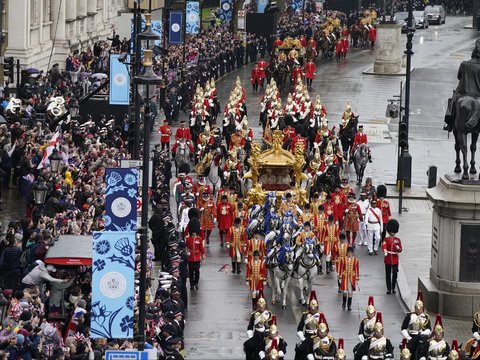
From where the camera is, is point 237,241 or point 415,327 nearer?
point 415,327

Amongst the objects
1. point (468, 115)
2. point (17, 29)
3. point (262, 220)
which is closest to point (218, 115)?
Result: point (17, 29)

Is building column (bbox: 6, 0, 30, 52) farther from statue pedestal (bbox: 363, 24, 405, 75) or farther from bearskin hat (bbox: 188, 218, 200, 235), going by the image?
bearskin hat (bbox: 188, 218, 200, 235)

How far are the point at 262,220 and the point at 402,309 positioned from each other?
4401 mm

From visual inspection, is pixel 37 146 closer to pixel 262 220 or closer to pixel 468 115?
pixel 262 220

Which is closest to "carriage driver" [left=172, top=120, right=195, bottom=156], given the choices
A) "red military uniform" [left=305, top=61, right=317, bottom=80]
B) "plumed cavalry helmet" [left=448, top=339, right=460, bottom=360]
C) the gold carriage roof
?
the gold carriage roof

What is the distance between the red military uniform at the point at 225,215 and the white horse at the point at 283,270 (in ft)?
21.0

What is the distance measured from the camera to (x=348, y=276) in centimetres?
3594

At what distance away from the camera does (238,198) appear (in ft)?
141

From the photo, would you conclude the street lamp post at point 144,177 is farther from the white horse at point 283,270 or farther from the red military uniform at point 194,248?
the red military uniform at point 194,248

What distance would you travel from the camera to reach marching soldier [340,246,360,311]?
35.8 m

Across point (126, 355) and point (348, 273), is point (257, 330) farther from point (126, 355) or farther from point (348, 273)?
point (126, 355)

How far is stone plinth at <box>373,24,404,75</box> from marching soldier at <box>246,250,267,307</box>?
42391 millimetres

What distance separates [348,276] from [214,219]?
8.36 meters

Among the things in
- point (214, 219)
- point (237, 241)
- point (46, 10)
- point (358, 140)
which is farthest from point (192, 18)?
point (237, 241)
